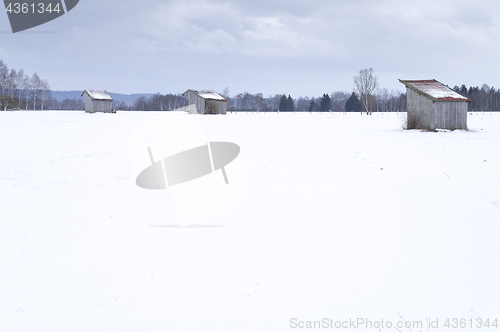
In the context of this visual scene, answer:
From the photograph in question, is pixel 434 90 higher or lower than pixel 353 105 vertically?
lower

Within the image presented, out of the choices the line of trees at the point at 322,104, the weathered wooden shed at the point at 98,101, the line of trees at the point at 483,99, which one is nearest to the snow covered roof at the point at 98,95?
the weathered wooden shed at the point at 98,101

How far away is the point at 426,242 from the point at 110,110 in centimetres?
7522

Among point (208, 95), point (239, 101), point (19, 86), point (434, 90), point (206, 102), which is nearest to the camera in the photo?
point (434, 90)

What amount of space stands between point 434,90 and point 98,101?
5885cm

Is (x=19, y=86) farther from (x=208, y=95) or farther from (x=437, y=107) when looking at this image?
(x=437, y=107)

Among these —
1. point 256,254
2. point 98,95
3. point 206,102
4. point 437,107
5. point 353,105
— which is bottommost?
point 256,254

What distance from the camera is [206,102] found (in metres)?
65.3

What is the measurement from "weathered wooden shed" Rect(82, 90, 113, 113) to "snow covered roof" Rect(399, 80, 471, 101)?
2204 inches

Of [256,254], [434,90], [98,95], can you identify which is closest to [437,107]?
[434,90]

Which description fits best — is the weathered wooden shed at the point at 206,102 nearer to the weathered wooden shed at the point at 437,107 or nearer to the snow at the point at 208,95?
the snow at the point at 208,95

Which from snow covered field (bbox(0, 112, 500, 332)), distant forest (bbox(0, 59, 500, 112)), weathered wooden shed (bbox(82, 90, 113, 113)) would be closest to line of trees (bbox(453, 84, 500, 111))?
distant forest (bbox(0, 59, 500, 112))

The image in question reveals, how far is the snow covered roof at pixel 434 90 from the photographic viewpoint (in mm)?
29605

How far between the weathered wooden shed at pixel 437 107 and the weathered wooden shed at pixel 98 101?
5652cm

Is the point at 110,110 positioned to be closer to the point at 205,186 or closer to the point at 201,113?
the point at 201,113
